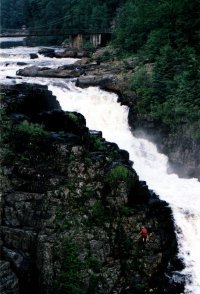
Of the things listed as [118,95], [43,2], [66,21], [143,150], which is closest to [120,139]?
[143,150]

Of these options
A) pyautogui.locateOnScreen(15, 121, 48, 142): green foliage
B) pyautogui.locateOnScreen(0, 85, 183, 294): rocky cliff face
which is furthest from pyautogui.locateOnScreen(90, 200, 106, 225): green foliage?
pyautogui.locateOnScreen(15, 121, 48, 142): green foliage

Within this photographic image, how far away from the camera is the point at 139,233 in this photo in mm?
21141

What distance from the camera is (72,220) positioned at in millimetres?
20156

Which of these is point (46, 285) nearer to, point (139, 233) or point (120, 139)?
point (139, 233)

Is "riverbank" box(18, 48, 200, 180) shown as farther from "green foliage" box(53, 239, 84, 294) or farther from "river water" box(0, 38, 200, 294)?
"green foliage" box(53, 239, 84, 294)

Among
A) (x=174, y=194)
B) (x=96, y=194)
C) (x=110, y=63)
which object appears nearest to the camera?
(x=96, y=194)

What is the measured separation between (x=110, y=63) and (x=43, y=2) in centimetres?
5875

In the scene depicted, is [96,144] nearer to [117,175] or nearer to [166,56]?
[117,175]

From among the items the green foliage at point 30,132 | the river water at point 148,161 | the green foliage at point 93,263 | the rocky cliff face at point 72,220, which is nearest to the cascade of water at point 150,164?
the river water at point 148,161

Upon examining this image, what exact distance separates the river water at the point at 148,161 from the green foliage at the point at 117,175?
4.02m

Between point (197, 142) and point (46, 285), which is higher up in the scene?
point (197, 142)

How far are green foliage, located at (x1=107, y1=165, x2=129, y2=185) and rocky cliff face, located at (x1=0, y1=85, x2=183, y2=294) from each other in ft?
0.15

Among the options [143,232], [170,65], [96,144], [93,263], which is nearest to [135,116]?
[170,65]

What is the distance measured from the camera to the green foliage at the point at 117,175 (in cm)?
2108
